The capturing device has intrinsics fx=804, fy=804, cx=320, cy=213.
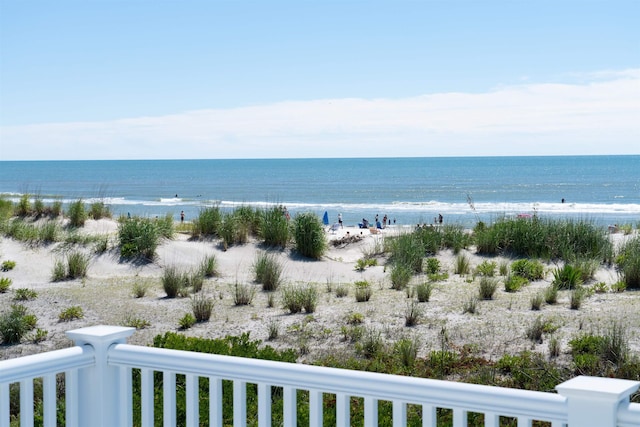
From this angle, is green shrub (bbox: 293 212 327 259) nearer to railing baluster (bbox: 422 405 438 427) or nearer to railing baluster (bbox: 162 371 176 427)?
railing baluster (bbox: 162 371 176 427)

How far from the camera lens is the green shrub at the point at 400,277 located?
1262 centimetres

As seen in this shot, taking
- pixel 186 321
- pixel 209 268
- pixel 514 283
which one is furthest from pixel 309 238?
pixel 186 321

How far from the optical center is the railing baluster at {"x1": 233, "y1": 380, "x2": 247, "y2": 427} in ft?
8.93

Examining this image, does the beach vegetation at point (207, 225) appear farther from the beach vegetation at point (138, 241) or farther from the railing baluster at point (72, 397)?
the railing baluster at point (72, 397)

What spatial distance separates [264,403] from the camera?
273cm

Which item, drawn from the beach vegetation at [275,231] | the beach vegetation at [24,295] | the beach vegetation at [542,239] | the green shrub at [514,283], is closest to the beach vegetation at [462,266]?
the green shrub at [514,283]

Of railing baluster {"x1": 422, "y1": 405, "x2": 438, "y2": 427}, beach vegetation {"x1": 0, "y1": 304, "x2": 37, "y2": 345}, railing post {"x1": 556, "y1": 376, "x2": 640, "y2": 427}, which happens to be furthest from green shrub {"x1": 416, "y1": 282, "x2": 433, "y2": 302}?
railing post {"x1": 556, "y1": 376, "x2": 640, "y2": 427}

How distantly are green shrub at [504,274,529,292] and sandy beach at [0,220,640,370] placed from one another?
12 cm

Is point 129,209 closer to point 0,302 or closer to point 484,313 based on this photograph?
point 0,302

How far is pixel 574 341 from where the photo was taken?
321 inches

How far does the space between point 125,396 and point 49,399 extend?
275 millimetres

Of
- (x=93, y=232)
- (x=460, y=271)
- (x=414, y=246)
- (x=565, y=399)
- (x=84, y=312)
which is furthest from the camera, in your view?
(x=93, y=232)

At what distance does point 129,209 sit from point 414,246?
35448mm

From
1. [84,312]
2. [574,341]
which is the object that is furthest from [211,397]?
[84,312]
